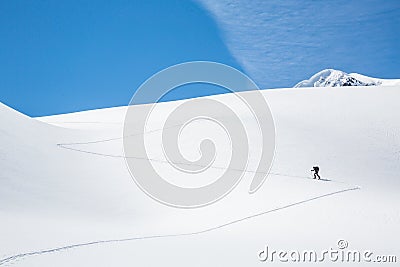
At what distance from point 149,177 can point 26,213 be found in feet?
25.6

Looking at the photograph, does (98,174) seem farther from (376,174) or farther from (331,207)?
(376,174)

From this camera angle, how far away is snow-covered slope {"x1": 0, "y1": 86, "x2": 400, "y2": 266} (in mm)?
11641

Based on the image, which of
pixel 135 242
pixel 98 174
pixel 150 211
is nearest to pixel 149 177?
pixel 98 174

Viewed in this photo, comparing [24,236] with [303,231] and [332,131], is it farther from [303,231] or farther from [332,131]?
[332,131]

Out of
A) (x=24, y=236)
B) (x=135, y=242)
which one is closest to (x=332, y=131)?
(x=135, y=242)

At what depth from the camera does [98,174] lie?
854 inches

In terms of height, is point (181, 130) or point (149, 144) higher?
point (181, 130)

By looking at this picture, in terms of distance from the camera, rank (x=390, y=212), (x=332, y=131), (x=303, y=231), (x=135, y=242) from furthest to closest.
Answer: (x=332, y=131)
(x=390, y=212)
(x=303, y=231)
(x=135, y=242)

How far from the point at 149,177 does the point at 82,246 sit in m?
10.3

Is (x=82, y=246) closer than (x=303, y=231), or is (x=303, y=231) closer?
(x=82, y=246)

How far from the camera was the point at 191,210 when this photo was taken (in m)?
17.9

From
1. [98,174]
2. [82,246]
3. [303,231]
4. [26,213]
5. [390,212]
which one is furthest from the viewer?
[98,174]

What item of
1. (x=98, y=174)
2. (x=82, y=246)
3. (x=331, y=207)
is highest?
(x=98, y=174)

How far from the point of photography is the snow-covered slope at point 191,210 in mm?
11641
